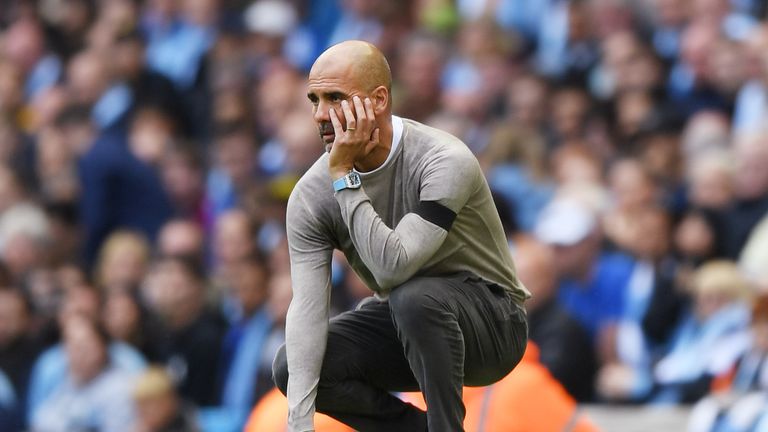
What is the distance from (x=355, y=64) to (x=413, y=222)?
0.54 meters

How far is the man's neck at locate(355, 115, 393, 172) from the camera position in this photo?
5.28 metres

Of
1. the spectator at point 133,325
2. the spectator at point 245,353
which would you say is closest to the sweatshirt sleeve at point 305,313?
the spectator at point 245,353

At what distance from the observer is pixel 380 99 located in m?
5.25

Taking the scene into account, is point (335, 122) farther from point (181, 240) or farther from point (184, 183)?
point (184, 183)

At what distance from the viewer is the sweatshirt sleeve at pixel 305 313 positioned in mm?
5316

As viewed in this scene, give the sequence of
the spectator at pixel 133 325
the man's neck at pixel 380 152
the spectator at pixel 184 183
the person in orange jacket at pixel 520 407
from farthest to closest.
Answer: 1. the spectator at pixel 184 183
2. the spectator at pixel 133 325
3. the person in orange jacket at pixel 520 407
4. the man's neck at pixel 380 152

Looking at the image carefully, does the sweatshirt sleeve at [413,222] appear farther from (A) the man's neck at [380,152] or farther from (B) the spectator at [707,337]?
(B) the spectator at [707,337]

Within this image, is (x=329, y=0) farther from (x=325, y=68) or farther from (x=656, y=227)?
(x=325, y=68)

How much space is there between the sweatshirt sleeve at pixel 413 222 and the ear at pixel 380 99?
0.74 feet

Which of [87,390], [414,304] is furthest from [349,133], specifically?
[87,390]

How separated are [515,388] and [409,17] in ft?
20.7

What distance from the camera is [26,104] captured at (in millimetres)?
13484

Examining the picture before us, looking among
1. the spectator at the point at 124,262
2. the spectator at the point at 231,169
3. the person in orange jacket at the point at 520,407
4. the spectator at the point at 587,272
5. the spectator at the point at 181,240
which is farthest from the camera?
the spectator at the point at 231,169

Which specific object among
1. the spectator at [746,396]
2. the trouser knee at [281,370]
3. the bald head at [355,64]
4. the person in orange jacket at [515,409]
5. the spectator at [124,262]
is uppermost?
the bald head at [355,64]
